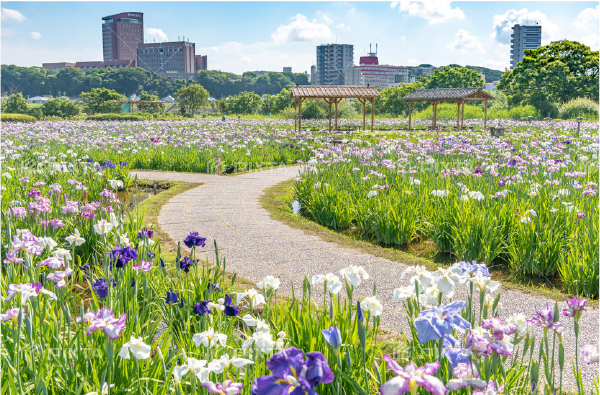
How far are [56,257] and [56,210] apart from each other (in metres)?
2.78

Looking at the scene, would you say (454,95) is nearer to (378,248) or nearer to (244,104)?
(378,248)

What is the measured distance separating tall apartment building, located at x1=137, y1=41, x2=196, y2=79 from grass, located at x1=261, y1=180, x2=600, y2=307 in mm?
137697

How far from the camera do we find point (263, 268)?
477cm

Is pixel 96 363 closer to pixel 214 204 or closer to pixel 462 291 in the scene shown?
pixel 462 291

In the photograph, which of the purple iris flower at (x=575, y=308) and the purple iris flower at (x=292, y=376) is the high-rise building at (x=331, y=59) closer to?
the purple iris flower at (x=575, y=308)

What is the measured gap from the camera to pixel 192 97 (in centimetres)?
5231

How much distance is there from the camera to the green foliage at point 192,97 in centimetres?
5172

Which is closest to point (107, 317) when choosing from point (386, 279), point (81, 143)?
point (386, 279)

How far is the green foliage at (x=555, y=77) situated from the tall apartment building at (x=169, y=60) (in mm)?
112564

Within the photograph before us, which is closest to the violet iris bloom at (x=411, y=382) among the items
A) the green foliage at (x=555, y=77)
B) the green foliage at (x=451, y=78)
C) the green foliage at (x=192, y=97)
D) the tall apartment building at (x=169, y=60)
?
the green foliage at (x=555, y=77)

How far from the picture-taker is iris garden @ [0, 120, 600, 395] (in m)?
1.54

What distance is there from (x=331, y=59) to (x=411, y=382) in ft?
569

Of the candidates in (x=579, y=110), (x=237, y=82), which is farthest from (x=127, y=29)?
(x=579, y=110)

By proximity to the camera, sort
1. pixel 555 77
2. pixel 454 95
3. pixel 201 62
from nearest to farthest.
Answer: pixel 454 95, pixel 555 77, pixel 201 62
